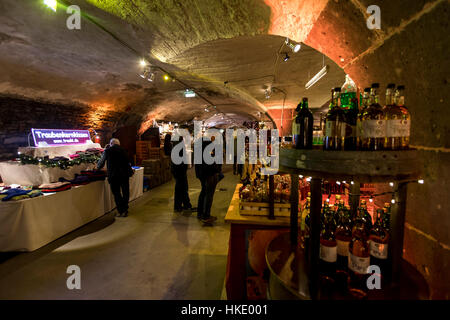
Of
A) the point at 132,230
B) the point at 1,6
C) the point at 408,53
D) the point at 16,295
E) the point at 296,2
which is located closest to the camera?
the point at 408,53

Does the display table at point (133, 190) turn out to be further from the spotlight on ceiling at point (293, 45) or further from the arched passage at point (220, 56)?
the spotlight on ceiling at point (293, 45)

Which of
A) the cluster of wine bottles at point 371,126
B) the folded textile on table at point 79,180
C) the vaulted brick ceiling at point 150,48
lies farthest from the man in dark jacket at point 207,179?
the cluster of wine bottles at point 371,126

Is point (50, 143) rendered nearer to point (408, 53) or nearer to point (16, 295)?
point (16, 295)

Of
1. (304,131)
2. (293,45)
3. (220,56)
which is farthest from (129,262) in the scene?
(293,45)

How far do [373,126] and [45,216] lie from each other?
14.1 ft

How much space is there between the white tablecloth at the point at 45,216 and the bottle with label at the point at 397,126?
13.9ft

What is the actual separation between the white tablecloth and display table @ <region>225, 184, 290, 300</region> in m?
2.99

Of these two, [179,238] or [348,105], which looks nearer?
[348,105]

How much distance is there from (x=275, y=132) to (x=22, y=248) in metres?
5.14

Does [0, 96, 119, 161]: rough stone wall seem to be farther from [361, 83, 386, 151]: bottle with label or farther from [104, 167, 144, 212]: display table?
[361, 83, 386, 151]: bottle with label

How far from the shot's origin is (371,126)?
39.8 inches

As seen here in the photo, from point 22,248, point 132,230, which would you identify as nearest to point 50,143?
point 22,248

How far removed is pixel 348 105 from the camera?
4.42ft
